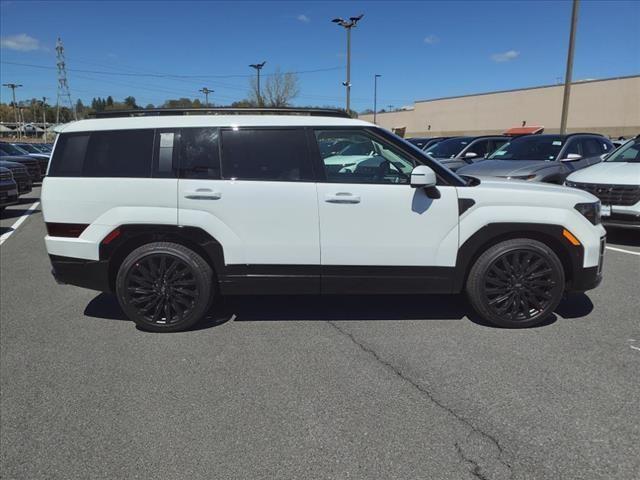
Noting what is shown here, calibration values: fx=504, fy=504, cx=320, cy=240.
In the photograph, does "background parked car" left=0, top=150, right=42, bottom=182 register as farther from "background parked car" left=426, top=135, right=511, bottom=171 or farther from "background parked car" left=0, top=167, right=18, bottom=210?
"background parked car" left=426, top=135, right=511, bottom=171

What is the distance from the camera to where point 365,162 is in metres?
4.55

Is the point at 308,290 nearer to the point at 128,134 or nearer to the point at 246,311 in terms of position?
the point at 246,311

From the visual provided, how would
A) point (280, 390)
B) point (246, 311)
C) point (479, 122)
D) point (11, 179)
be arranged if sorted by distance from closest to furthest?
point (280, 390) → point (246, 311) → point (11, 179) → point (479, 122)

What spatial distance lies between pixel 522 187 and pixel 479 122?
60.8 meters

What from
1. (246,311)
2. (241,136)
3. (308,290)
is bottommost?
(246,311)

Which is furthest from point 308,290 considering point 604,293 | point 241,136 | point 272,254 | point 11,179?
point 11,179

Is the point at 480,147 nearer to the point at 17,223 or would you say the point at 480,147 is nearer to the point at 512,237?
the point at 512,237

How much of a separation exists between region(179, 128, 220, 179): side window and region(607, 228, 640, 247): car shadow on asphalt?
698 centimetres

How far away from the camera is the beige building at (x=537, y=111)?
45.6 m

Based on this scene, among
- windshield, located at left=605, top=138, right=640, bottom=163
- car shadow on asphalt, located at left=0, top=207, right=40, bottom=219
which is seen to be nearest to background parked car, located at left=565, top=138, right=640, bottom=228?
windshield, located at left=605, top=138, right=640, bottom=163

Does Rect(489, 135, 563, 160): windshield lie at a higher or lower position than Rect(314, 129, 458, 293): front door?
higher

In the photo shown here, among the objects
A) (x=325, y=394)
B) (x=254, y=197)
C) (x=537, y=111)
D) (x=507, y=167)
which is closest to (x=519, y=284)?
(x=325, y=394)

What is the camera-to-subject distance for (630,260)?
7.06 m

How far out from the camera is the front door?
4.32m
